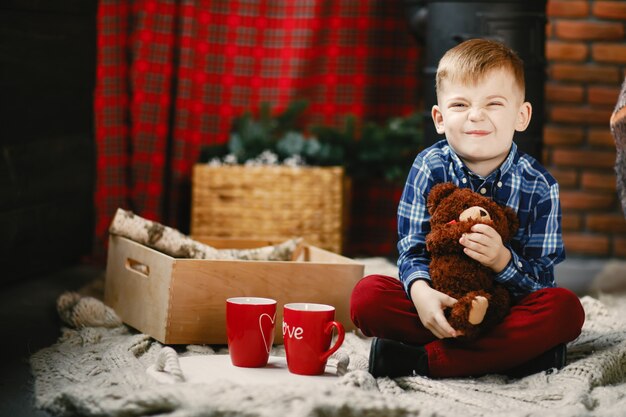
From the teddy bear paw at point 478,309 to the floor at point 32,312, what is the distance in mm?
639

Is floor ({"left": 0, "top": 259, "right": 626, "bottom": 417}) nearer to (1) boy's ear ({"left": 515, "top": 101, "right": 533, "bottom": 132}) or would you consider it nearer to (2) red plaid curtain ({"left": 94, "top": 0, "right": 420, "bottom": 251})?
(2) red plaid curtain ({"left": 94, "top": 0, "right": 420, "bottom": 251})

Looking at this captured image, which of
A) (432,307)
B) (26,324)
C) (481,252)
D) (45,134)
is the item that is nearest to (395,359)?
(432,307)

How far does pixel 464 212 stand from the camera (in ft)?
4.23

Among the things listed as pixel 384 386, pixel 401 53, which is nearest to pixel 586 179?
pixel 401 53

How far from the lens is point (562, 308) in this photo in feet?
4.37

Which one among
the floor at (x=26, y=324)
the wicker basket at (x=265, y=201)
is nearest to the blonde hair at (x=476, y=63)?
the floor at (x=26, y=324)

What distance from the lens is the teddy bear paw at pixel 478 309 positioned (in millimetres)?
1256

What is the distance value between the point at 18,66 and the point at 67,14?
0.92ft

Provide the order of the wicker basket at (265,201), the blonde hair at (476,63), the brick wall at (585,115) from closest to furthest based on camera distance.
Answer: the blonde hair at (476,63), the wicker basket at (265,201), the brick wall at (585,115)

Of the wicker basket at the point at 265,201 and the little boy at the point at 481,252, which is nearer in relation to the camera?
the little boy at the point at 481,252

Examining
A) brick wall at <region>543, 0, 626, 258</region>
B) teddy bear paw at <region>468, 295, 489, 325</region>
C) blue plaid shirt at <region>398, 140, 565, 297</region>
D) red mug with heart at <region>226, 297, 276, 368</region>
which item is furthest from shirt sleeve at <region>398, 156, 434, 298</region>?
brick wall at <region>543, 0, 626, 258</region>

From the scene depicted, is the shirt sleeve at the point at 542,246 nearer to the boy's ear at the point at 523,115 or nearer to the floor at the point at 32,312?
the boy's ear at the point at 523,115

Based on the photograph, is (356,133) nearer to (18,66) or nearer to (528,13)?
(528,13)

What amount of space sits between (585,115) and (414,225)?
60.8 inches
